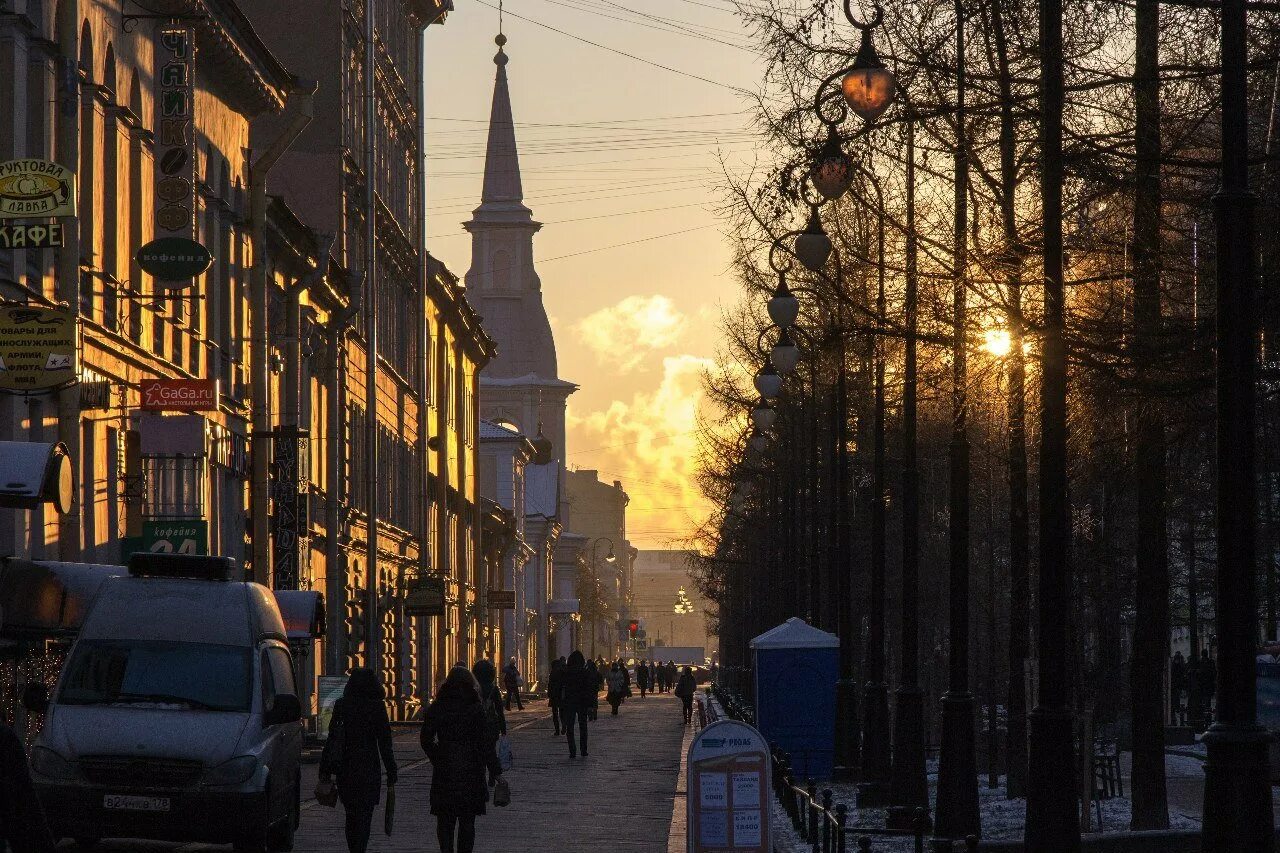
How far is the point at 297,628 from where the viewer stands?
37.6 m

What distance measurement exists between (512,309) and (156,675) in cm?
16411

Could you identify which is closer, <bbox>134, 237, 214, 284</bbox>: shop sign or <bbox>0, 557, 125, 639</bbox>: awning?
<bbox>0, 557, 125, 639</bbox>: awning

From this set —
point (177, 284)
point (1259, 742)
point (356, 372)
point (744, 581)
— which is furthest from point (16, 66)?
point (744, 581)

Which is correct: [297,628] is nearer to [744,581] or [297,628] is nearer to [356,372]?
[356,372]

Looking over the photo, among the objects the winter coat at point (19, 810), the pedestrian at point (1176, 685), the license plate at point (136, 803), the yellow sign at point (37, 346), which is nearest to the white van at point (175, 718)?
the license plate at point (136, 803)

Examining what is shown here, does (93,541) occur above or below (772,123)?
below

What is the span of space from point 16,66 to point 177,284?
6015 millimetres

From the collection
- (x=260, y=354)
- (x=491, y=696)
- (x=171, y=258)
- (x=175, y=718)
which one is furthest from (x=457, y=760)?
(x=260, y=354)

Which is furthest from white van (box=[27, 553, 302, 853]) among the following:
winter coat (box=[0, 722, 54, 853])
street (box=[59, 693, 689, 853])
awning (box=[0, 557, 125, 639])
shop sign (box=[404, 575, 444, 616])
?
shop sign (box=[404, 575, 444, 616])

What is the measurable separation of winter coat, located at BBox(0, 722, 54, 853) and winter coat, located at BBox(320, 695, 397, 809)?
395 inches

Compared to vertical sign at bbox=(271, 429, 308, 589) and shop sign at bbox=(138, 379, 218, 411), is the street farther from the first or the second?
shop sign at bbox=(138, 379, 218, 411)

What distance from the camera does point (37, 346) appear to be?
90.2 feet

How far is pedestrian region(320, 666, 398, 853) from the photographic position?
1897 cm

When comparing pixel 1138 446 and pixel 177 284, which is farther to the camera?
pixel 177 284
